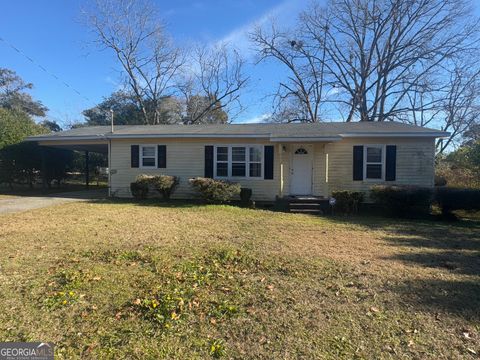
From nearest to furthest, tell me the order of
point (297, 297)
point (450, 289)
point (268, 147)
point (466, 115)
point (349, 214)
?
point (297, 297), point (450, 289), point (349, 214), point (268, 147), point (466, 115)

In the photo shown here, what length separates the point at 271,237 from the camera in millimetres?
6836

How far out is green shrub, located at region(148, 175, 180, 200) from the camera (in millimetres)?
12430

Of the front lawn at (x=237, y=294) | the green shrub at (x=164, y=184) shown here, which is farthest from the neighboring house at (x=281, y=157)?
the front lawn at (x=237, y=294)

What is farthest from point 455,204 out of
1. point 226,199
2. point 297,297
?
point 297,297

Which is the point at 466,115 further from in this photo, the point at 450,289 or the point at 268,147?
the point at 450,289

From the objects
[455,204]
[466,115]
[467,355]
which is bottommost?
[467,355]

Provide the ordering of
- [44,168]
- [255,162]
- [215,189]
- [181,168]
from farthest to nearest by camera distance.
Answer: [44,168] < [181,168] < [255,162] < [215,189]

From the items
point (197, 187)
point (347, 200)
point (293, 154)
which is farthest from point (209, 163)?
point (347, 200)

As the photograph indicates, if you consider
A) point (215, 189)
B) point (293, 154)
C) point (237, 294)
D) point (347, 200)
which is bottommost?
point (237, 294)

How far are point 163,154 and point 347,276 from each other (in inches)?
417

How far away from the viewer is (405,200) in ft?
33.4

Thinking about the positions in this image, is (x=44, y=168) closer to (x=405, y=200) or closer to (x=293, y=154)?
(x=293, y=154)

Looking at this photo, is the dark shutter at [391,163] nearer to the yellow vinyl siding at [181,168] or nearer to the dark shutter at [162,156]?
the yellow vinyl siding at [181,168]

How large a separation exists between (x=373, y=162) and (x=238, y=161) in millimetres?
5344
